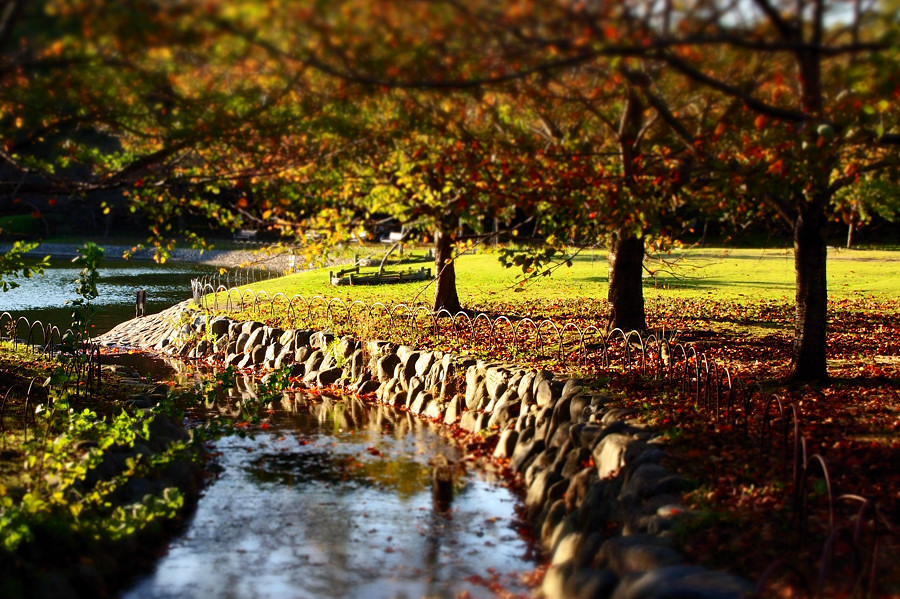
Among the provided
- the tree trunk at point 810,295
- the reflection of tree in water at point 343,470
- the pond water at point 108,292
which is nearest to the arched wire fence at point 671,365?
the tree trunk at point 810,295

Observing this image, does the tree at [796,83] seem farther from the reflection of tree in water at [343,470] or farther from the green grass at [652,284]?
the green grass at [652,284]

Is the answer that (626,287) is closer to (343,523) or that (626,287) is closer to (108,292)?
(343,523)

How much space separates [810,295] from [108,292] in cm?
2768

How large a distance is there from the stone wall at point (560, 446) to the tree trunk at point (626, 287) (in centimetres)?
307

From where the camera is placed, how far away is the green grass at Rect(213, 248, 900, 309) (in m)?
21.8

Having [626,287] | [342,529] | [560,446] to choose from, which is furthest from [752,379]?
[342,529]

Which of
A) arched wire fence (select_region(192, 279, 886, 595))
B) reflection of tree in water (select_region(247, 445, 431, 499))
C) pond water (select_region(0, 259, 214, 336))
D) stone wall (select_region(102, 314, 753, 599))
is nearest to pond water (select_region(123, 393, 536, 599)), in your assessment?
reflection of tree in water (select_region(247, 445, 431, 499))

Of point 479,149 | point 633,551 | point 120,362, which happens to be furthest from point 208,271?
point 633,551

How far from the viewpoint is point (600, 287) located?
939 inches

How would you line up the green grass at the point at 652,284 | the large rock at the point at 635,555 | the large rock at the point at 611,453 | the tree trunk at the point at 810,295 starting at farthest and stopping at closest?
the green grass at the point at 652,284
the tree trunk at the point at 810,295
the large rock at the point at 611,453
the large rock at the point at 635,555

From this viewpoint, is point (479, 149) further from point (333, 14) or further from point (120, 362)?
point (120, 362)

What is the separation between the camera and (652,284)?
24250mm

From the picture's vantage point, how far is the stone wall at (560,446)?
19.7ft

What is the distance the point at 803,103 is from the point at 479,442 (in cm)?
599
